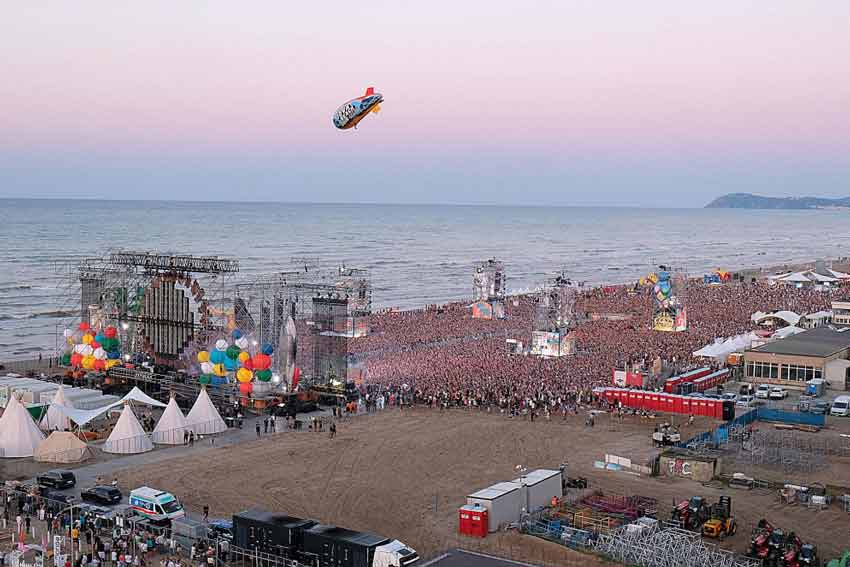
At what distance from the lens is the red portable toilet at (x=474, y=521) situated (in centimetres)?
2052

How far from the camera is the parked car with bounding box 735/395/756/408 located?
3394 cm

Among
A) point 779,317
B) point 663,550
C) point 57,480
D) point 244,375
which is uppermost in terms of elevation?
point 779,317

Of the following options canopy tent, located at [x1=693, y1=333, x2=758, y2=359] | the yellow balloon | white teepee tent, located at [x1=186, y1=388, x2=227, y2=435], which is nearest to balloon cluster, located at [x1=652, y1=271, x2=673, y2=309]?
canopy tent, located at [x1=693, y1=333, x2=758, y2=359]

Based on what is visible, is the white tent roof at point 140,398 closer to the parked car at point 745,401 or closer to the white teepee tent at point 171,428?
the white teepee tent at point 171,428

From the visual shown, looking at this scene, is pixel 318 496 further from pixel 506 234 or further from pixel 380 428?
pixel 506 234

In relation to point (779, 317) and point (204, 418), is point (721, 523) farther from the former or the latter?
point (779, 317)

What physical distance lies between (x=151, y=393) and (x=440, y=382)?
35.7 feet

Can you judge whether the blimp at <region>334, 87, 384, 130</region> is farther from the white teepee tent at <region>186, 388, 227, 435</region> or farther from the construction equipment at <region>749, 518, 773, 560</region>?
the construction equipment at <region>749, 518, 773, 560</region>

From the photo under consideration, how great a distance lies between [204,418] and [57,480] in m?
6.57

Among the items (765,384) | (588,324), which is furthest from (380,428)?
Answer: (588,324)

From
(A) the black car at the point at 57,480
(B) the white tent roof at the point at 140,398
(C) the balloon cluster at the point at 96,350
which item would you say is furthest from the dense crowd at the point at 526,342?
(A) the black car at the point at 57,480

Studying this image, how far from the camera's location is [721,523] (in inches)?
811

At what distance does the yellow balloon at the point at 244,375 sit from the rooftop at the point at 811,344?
19864mm

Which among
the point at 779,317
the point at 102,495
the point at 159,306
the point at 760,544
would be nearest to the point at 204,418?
the point at 102,495
